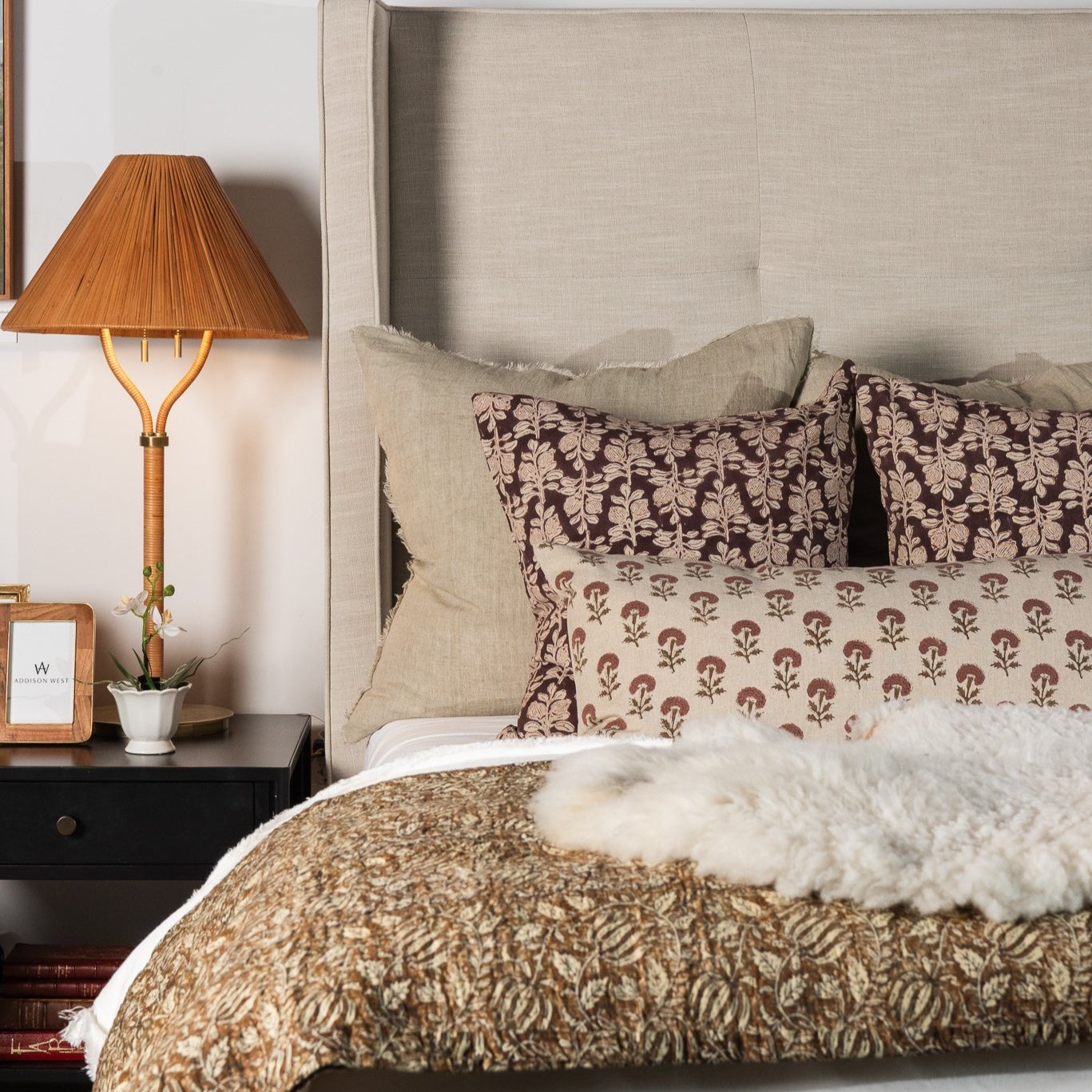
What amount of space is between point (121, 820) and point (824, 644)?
101 cm

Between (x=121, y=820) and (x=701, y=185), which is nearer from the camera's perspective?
(x=121, y=820)

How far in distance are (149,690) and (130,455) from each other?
22.1 inches

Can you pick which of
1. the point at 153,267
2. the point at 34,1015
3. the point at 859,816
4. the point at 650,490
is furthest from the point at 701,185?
the point at 34,1015

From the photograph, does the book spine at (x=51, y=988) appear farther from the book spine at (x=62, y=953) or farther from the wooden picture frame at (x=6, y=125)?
the wooden picture frame at (x=6, y=125)

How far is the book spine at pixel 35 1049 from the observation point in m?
1.79

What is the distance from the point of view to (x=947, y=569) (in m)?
1.34

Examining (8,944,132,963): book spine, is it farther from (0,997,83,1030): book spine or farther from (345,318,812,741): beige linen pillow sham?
(345,318,812,741): beige linen pillow sham

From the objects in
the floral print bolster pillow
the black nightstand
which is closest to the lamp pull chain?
the black nightstand

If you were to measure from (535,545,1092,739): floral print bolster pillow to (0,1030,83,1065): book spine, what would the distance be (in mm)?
1015

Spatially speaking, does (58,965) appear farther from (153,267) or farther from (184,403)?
(153,267)

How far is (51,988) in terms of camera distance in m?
1.85

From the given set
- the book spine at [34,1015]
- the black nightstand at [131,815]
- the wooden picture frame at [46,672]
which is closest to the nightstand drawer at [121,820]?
the black nightstand at [131,815]

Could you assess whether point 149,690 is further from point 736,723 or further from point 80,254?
point 736,723

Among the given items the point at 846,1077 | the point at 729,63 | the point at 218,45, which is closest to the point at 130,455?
the point at 218,45
